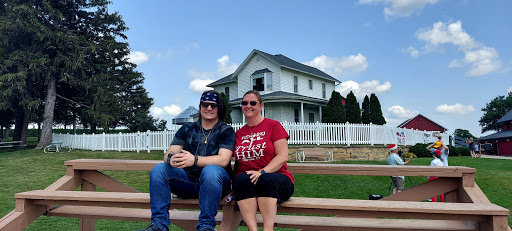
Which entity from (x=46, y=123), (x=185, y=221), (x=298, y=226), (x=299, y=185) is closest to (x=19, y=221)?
(x=185, y=221)

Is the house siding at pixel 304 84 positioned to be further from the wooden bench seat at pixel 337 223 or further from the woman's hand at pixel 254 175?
the woman's hand at pixel 254 175

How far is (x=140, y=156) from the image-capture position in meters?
17.3

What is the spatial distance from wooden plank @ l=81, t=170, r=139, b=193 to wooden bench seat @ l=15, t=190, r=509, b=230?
0.50m

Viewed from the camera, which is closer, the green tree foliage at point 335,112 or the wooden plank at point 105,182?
the wooden plank at point 105,182

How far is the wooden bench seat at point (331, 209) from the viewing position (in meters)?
2.53

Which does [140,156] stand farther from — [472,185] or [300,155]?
[472,185]

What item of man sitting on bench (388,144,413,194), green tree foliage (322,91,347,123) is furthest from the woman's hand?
green tree foliage (322,91,347,123)

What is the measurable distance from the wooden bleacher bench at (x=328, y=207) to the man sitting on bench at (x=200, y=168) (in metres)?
0.16

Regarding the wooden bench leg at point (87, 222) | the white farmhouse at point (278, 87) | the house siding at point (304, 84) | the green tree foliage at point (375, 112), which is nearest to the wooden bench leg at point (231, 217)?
the wooden bench leg at point (87, 222)

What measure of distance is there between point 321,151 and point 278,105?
32.7 ft

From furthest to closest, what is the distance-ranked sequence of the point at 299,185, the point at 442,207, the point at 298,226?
1. the point at 299,185
2. the point at 298,226
3. the point at 442,207

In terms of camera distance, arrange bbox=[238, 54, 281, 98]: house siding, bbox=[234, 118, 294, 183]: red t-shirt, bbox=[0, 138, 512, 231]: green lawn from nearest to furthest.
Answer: bbox=[234, 118, 294, 183]: red t-shirt, bbox=[0, 138, 512, 231]: green lawn, bbox=[238, 54, 281, 98]: house siding

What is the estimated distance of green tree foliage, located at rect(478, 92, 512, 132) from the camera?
59644mm

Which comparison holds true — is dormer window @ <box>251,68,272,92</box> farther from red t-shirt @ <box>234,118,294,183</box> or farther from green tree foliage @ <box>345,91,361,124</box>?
red t-shirt @ <box>234,118,294,183</box>
